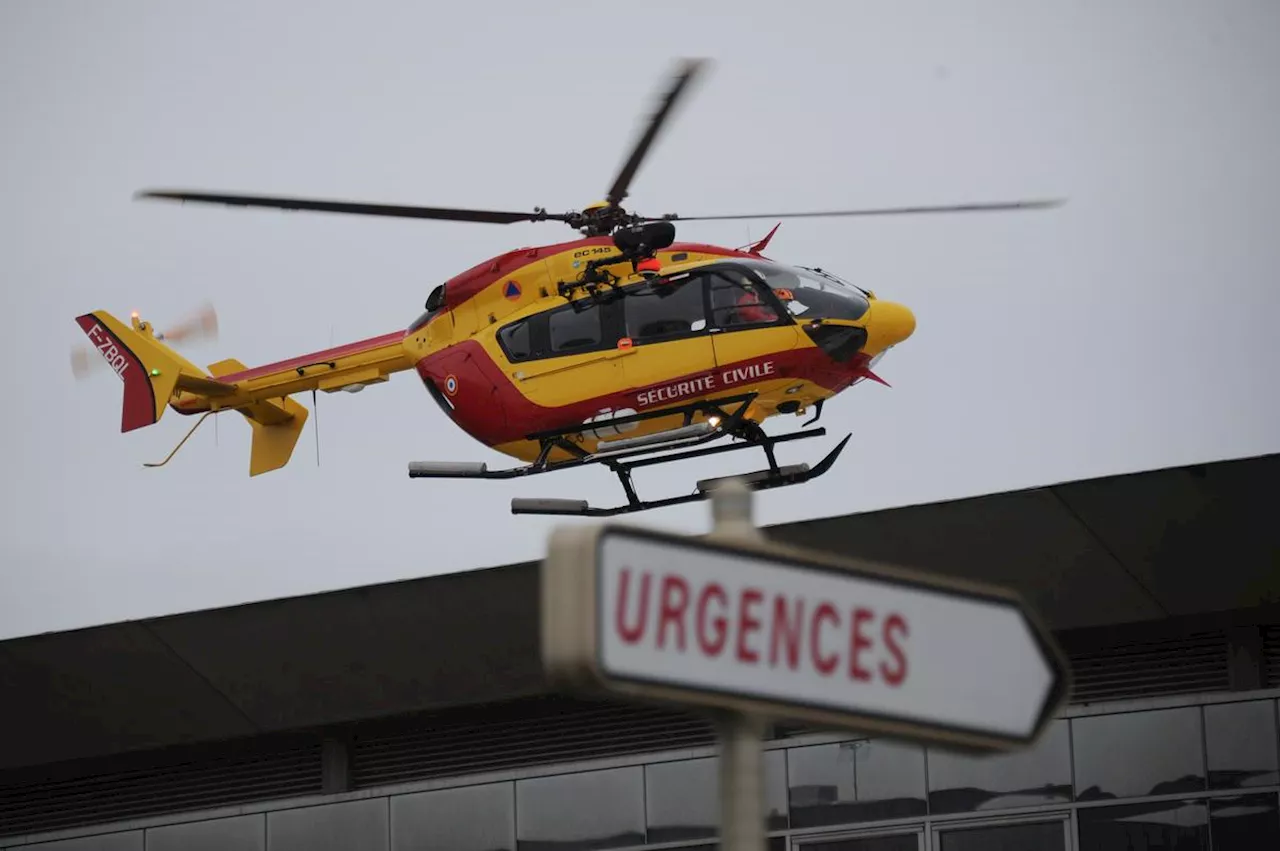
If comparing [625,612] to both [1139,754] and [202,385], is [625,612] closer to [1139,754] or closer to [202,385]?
[1139,754]

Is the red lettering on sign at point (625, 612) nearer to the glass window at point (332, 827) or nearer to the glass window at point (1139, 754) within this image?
the glass window at point (1139, 754)

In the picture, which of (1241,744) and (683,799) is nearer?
(1241,744)

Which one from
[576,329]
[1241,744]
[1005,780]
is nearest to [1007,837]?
[1005,780]

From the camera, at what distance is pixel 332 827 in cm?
2266

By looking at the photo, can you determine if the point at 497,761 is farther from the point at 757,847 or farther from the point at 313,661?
the point at 757,847

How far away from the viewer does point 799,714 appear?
327 centimetres

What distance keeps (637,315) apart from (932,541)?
3.59m

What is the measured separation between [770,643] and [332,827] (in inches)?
791

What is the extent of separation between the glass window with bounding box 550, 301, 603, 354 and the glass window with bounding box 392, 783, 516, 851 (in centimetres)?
477

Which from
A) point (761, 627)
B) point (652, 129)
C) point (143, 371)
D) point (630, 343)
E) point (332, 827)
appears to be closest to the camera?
point (761, 627)

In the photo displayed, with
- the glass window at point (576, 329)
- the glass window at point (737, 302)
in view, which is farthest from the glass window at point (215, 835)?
the glass window at point (737, 302)

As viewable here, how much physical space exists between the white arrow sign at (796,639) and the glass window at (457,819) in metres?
18.5

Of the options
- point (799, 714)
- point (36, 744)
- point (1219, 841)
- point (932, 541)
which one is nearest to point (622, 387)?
point (932, 541)

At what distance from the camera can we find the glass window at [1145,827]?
1894 cm
